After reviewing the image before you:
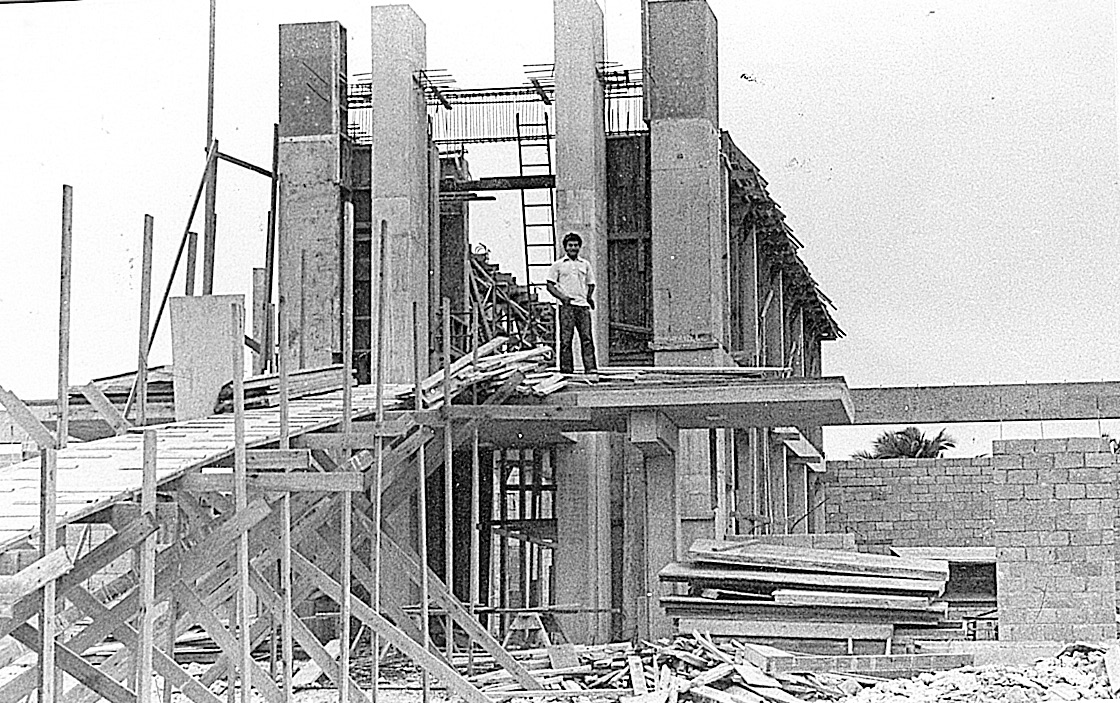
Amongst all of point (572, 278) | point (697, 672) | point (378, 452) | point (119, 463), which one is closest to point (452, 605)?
point (697, 672)

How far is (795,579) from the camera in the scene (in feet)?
58.0

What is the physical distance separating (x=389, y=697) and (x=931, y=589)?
5.52 metres

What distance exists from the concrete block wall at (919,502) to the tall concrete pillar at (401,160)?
12.0 m

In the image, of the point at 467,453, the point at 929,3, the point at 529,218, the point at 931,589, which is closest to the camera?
the point at 931,589

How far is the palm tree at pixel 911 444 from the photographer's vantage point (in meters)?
52.2

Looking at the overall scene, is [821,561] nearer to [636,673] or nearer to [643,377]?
[643,377]

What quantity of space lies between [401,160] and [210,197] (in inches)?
167

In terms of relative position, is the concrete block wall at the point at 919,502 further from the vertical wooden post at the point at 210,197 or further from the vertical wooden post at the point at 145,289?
the vertical wooden post at the point at 145,289

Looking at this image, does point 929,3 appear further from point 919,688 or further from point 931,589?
point 919,688

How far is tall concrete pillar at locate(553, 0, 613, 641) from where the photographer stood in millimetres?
18906

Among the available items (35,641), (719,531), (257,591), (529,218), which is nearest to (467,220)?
(529,218)

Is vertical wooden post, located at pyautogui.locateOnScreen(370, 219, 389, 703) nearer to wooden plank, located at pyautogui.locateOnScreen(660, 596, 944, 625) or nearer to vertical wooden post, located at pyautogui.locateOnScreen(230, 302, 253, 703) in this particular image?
vertical wooden post, located at pyautogui.locateOnScreen(230, 302, 253, 703)

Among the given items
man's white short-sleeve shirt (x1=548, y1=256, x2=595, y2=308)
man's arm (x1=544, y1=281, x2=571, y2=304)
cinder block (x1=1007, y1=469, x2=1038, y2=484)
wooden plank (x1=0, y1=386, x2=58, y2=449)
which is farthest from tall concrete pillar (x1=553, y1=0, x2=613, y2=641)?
wooden plank (x1=0, y1=386, x2=58, y2=449)

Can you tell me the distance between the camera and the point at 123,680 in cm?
1354
